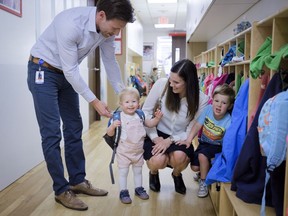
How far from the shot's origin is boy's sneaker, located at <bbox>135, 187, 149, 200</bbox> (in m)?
2.19

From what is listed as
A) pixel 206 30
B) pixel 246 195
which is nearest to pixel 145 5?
pixel 206 30

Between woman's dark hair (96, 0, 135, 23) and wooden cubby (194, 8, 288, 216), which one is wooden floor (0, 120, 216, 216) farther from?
woman's dark hair (96, 0, 135, 23)

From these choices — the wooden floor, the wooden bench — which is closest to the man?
the wooden floor

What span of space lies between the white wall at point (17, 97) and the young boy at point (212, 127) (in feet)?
4.40

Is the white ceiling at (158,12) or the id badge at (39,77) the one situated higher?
the white ceiling at (158,12)

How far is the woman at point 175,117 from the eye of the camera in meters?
2.10

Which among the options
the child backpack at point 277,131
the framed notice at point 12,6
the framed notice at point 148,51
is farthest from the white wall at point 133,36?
the child backpack at point 277,131

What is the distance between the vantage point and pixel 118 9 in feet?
5.68

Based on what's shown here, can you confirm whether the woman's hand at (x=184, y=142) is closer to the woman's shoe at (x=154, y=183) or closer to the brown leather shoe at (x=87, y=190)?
the woman's shoe at (x=154, y=183)

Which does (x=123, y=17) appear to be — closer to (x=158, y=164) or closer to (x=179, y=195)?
(x=158, y=164)

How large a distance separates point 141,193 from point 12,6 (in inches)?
66.4

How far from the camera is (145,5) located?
7.66 metres

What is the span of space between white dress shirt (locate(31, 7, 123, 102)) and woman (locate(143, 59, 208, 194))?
1.75 ft

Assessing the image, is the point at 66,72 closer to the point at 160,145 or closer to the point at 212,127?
the point at 160,145
